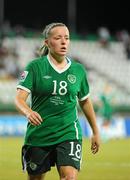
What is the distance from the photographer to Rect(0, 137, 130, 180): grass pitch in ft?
45.3

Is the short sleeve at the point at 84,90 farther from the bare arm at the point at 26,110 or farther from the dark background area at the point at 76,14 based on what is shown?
the dark background area at the point at 76,14

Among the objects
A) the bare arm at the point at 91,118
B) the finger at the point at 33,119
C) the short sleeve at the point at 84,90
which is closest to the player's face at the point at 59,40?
the short sleeve at the point at 84,90

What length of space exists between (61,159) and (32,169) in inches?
15.0

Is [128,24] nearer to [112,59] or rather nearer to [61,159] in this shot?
[112,59]

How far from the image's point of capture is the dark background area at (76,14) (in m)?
38.0

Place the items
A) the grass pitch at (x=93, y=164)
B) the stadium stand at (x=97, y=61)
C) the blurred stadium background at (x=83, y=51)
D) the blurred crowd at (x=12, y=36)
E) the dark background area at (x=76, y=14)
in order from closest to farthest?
the grass pitch at (x=93, y=164), the blurred stadium background at (x=83, y=51), the blurred crowd at (x=12, y=36), the stadium stand at (x=97, y=61), the dark background area at (x=76, y=14)

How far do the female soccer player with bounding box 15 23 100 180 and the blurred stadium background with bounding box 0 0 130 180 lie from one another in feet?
56.7

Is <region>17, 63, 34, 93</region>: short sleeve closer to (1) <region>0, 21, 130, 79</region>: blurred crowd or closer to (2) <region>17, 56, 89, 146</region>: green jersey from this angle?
(2) <region>17, 56, 89, 146</region>: green jersey

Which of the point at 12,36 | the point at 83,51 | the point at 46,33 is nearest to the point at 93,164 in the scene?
the point at 46,33

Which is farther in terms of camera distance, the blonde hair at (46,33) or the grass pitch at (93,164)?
the grass pitch at (93,164)

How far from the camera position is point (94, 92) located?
33.9 m

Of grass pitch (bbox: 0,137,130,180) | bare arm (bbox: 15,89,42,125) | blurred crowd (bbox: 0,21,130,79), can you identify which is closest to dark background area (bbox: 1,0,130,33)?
blurred crowd (bbox: 0,21,130,79)

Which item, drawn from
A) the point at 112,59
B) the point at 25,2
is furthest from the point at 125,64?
the point at 25,2

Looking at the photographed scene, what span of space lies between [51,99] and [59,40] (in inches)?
26.8
